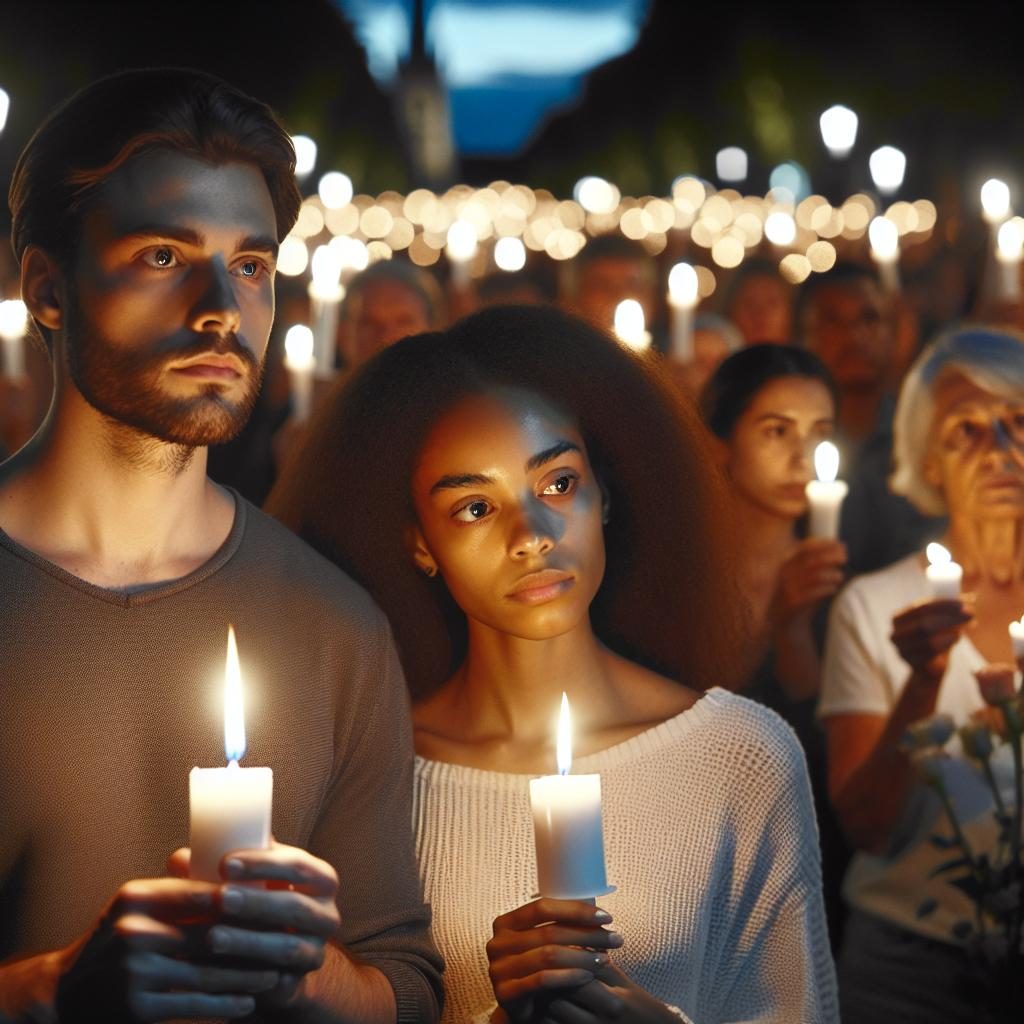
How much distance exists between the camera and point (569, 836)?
116 inches

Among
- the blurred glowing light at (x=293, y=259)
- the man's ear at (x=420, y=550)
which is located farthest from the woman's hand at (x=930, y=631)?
the blurred glowing light at (x=293, y=259)

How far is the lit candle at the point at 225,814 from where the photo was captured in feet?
8.59

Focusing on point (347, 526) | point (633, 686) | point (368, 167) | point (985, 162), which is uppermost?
point (368, 167)

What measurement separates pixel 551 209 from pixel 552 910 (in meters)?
52.6

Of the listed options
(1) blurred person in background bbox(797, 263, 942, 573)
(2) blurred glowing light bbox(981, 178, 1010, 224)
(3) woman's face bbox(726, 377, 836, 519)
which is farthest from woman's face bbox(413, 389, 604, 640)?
(2) blurred glowing light bbox(981, 178, 1010, 224)

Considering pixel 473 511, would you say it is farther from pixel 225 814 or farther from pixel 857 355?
pixel 857 355

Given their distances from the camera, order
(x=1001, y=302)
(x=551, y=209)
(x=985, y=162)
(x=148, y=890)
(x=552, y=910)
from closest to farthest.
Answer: (x=148, y=890) < (x=552, y=910) < (x=1001, y=302) < (x=985, y=162) < (x=551, y=209)

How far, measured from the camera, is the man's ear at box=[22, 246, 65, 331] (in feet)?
11.1

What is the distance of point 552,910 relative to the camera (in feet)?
9.91

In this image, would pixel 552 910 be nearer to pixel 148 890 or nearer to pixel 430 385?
pixel 148 890

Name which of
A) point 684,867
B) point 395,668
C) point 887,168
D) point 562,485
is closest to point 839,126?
point 887,168

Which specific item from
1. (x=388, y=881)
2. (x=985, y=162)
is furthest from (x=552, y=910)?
(x=985, y=162)

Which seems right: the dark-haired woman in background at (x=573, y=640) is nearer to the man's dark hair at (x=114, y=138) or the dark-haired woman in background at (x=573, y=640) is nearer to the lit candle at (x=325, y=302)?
the man's dark hair at (x=114, y=138)

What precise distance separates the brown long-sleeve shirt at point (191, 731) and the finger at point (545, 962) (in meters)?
0.31
